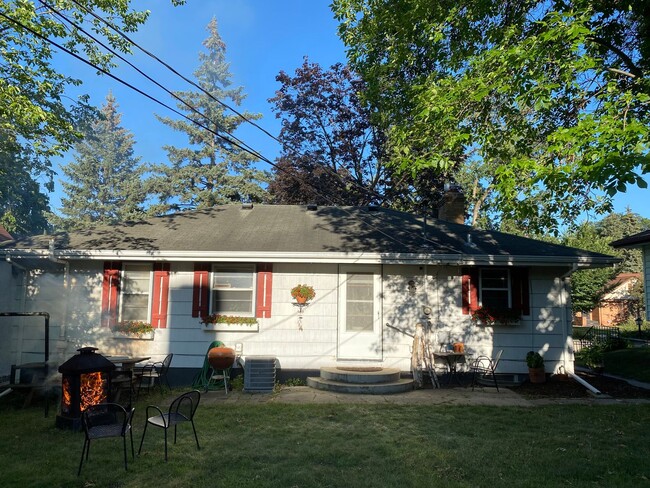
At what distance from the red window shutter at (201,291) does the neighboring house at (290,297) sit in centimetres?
2

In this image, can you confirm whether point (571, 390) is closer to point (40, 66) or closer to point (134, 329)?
point (134, 329)

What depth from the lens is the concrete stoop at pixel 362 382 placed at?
8812 millimetres

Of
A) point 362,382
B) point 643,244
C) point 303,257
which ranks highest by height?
point 643,244

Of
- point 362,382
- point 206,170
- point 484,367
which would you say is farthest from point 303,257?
point 206,170

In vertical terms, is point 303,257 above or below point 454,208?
below

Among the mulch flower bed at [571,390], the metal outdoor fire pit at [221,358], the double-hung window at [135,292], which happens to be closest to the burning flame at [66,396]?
the metal outdoor fire pit at [221,358]

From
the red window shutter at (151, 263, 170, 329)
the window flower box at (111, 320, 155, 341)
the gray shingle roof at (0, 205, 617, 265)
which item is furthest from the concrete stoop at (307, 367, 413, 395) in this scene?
the window flower box at (111, 320, 155, 341)

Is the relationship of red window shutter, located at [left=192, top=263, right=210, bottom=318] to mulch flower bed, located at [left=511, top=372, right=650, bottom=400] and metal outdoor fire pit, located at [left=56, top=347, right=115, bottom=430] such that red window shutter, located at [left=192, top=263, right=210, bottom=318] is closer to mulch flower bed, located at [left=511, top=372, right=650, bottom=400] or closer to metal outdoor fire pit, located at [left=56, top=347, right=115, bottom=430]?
metal outdoor fire pit, located at [left=56, top=347, right=115, bottom=430]

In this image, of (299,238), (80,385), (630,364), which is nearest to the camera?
(80,385)

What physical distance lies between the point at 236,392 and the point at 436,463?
16.5 ft

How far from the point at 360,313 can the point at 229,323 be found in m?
2.83

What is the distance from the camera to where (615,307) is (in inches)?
1428

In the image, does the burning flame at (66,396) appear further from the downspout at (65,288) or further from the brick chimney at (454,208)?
the brick chimney at (454,208)

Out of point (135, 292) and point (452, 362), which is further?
point (135, 292)
